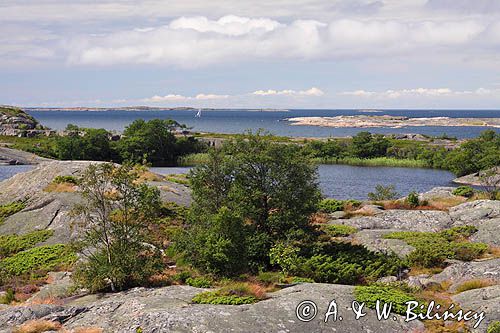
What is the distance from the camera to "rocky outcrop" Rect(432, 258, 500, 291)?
28458mm

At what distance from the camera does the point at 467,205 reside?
150ft

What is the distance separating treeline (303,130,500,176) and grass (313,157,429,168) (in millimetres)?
633

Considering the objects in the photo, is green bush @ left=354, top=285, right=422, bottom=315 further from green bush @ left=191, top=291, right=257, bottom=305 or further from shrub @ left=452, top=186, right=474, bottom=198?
shrub @ left=452, top=186, right=474, bottom=198

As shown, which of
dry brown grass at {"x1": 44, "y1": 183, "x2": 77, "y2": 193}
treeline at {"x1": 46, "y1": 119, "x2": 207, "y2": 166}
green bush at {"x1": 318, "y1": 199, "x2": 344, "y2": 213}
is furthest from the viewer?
treeline at {"x1": 46, "y1": 119, "x2": 207, "y2": 166}

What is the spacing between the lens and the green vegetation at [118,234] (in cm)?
2505

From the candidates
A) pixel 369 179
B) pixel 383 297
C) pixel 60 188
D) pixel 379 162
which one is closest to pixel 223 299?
pixel 383 297

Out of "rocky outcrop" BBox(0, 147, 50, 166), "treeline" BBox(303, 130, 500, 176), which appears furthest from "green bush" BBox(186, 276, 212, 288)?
"rocky outcrop" BBox(0, 147, 50, 166)

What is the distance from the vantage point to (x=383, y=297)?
21.4 meters

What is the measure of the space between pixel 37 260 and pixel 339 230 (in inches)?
929

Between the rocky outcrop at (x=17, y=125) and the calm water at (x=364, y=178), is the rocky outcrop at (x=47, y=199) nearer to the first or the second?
the calm water at (x=364, y=178)

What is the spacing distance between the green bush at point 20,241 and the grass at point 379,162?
87.6m

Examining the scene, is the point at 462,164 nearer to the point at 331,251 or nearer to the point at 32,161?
the point at 331,251

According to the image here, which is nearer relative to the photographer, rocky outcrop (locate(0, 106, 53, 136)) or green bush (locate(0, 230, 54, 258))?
green bush (locate(0, 230, 54, 258))

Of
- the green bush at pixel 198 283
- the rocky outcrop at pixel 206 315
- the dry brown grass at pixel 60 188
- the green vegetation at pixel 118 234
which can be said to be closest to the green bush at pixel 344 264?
the green bush at pixel 198 283
